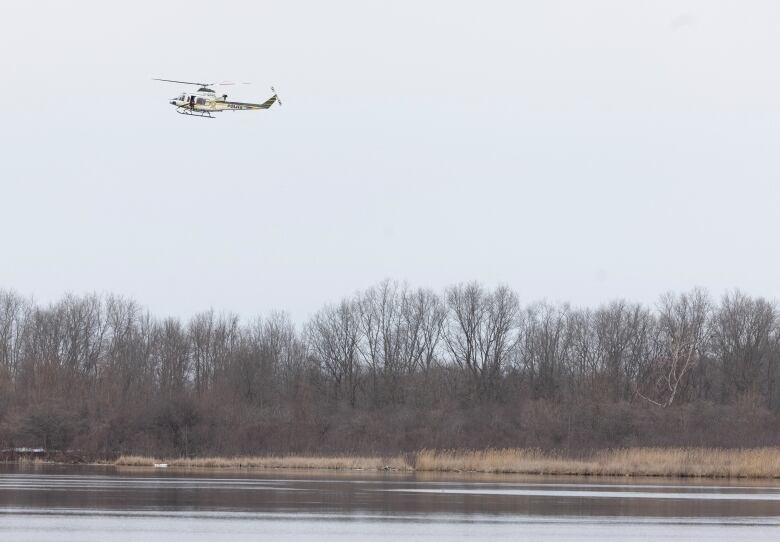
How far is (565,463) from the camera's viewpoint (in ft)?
181

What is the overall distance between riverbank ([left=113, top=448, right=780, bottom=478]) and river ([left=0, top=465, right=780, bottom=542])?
4.18 meters

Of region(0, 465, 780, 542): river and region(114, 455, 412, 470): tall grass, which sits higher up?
region(114, 455, 412, 470): tall grass

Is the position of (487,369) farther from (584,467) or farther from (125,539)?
(125,539)

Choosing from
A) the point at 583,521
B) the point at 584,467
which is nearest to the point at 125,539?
the point at 583,521

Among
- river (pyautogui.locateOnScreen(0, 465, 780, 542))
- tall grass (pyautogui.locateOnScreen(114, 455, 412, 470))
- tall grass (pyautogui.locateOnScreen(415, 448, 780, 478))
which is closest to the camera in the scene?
river (pyautogui.locateOnScreen(0, 465, 780, 542))

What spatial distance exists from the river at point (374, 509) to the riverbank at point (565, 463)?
4.18m

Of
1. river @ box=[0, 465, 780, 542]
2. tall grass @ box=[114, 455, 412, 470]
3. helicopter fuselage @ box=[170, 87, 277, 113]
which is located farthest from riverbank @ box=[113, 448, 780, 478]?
helicopter fuselage @ box=[170, 87, 277, 113]

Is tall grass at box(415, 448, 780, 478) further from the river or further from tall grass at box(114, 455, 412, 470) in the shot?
the river

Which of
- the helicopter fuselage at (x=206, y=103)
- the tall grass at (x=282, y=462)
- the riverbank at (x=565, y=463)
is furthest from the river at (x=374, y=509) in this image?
the helicopter fuselage at (x=206, y=103)

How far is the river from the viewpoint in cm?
2523

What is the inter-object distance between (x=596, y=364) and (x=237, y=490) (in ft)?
236

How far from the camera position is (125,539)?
75.4 ft

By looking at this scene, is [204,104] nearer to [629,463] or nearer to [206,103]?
[206,103]

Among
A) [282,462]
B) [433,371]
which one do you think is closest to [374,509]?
[282,462]
